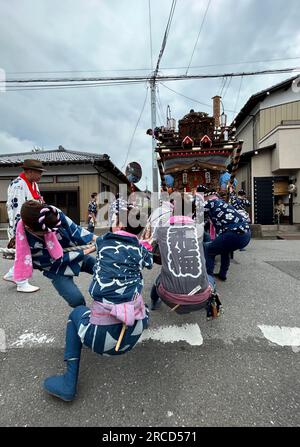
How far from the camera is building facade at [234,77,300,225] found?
11.3 metres

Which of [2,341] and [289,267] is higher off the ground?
[289,267]

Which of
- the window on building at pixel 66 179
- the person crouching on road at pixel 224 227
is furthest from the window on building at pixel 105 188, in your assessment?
the person crouching on road at pixel 224 227

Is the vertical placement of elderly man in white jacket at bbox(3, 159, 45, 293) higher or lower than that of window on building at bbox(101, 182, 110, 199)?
lower

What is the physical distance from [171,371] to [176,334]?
551 mm

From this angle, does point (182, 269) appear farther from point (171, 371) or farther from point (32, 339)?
point (32, 339)

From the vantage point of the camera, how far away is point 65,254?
215cm

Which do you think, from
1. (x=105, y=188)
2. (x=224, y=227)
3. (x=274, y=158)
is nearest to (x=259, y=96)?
(x=274, y=158)

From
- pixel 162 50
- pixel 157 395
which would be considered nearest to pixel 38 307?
pixel 157 395

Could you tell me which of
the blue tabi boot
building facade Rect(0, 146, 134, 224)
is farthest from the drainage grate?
building facade Rect(0, 146, 134, 224)

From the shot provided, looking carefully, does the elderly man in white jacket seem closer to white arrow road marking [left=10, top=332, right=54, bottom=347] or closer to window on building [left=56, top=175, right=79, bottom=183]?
white arrow road marking [left=10, top=332, right=54, bottom=347]

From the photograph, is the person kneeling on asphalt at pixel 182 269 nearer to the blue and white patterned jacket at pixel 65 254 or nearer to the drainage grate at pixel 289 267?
the blue and white patterned jacket at pixel 65 254

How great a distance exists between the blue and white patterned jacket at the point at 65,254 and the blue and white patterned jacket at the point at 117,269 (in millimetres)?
664
